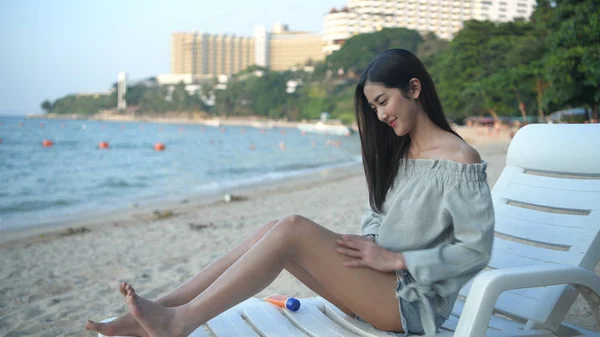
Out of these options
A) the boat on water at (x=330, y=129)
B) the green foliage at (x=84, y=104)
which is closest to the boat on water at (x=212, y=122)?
the green foliage at (x=84, y=104)

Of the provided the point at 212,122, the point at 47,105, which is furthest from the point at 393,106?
the point at 47,105

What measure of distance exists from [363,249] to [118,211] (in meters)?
7.67

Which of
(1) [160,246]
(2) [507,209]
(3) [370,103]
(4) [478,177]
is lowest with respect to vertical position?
(1) [160,246]

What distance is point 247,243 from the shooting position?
6.64 ft

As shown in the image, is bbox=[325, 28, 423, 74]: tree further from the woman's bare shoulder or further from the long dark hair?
the woman's bare shoulder

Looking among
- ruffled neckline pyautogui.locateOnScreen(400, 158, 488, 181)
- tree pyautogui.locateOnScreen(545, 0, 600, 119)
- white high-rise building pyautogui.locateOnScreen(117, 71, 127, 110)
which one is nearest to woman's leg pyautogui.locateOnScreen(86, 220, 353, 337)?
ruffled neckline pyautogui.locateOnScreen(400, 158, 488, 181)

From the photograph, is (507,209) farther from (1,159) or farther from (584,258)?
(1,159)

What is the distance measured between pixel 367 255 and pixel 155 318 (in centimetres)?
64

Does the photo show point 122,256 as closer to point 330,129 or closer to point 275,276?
point 275,276

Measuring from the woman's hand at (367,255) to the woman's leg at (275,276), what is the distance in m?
0.02

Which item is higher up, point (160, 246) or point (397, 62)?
point (397, 62)

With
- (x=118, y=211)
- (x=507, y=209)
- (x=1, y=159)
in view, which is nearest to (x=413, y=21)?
(x=1, y=159)

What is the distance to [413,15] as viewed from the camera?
80500 millimetres

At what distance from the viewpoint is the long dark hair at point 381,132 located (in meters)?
1.89
